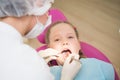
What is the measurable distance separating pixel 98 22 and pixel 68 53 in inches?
59.3

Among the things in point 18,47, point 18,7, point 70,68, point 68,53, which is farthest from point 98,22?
point 18,47

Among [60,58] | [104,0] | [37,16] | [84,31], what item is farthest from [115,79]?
[104,0]

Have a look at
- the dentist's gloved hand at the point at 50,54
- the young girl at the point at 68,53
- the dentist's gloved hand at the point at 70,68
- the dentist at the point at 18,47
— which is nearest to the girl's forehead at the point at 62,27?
the young girl at the point at 68,53

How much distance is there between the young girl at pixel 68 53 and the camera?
58.2 inches

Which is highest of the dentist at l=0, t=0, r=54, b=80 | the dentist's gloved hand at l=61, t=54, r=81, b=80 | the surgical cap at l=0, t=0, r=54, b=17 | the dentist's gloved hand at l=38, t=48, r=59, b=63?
the surgical cap at l=0, t=0, r=54, b=17

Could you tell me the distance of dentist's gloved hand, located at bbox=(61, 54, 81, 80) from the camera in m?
1.35

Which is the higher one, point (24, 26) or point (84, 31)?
point (24, 26)

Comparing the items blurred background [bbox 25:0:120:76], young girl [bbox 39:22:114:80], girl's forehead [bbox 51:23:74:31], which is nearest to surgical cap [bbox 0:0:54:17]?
young girl [bbox 39:22:114:80]

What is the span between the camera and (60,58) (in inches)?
63.5

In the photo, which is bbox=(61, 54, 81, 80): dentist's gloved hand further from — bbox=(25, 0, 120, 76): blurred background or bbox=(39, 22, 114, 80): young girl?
bbox=(25, 0, 120, 76): blurred background

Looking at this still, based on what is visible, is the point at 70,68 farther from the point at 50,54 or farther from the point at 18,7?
the point at 18,7

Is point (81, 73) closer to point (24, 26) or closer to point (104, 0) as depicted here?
point (24, 26)

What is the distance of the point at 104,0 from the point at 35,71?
2803 millimetres

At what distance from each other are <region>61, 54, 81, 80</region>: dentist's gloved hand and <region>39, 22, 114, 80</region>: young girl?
0.27 feet
